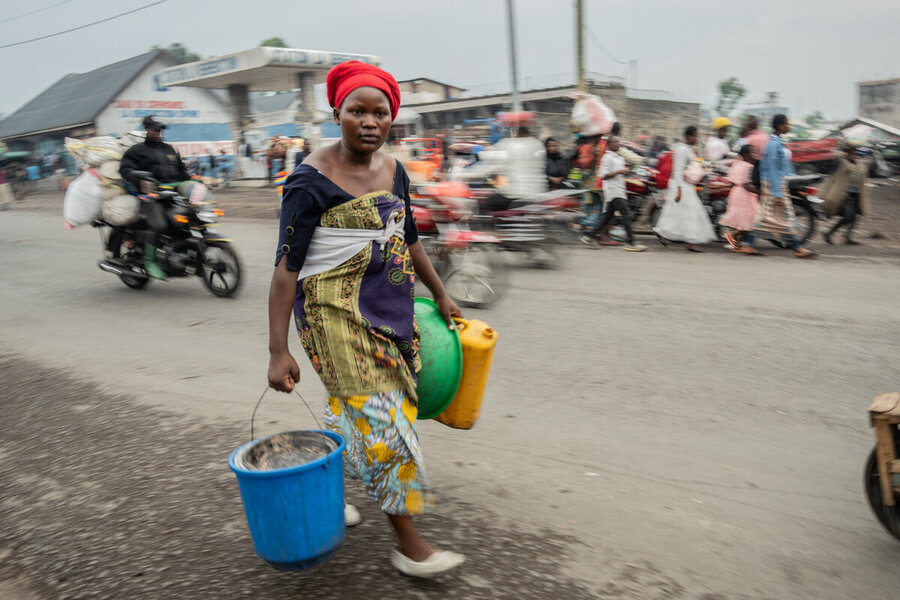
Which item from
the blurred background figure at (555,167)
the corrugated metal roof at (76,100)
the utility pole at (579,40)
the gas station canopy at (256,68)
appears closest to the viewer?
the blurred background figure at (555,167)

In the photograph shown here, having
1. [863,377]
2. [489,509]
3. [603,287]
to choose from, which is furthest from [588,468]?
[603,287]

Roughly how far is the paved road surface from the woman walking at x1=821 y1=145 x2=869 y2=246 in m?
3.42

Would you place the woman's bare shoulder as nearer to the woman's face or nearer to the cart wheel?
the woman's face

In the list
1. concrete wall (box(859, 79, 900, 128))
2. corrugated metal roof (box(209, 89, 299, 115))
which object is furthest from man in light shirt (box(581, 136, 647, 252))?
corrugated metal roof (box(209, 89, 299, 115))

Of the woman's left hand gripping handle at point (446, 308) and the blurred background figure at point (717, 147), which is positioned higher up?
the blurred background figure at point (717, 147)

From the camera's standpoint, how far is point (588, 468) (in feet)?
10.8

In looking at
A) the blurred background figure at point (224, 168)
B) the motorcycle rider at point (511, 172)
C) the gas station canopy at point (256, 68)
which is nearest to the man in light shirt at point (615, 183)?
the motorcycle rider at point (511, 172)

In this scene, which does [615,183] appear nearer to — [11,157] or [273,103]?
[11,157]

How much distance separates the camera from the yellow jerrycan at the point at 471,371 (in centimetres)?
265

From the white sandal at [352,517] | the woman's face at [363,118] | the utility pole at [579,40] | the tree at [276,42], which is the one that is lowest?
the white sandal at [352,517]

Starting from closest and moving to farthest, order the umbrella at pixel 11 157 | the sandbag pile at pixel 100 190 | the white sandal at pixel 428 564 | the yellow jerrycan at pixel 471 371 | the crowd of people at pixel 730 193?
1. the white sandal at pixel 428 564
2. the yellow jerrycan at pixel 471 371
3. the sandbag pile at pixel 100 190
4. the crowd of people at pixel 730 193
5. the umbrella at pixel 11 157

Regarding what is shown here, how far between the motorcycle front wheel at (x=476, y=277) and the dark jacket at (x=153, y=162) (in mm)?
3302

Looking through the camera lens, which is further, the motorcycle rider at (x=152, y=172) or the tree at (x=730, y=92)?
the tree at (x=730, y=92)

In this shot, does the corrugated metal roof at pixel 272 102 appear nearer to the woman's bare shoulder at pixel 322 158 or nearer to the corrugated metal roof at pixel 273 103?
the corrugated metal roof at pixel 273 103
